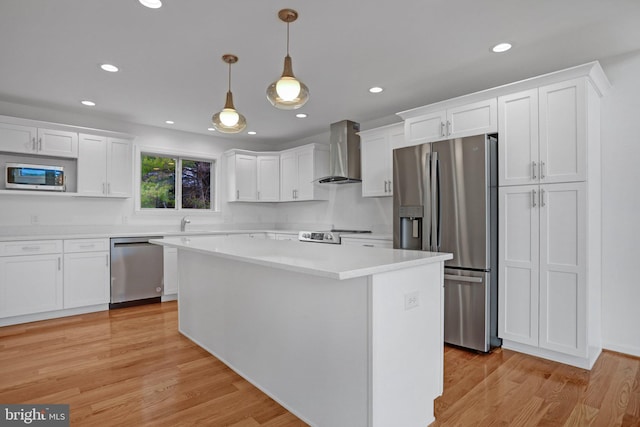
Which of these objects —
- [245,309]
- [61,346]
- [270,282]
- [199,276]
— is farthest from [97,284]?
[270,282]

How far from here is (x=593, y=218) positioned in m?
2.68

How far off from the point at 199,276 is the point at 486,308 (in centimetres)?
252

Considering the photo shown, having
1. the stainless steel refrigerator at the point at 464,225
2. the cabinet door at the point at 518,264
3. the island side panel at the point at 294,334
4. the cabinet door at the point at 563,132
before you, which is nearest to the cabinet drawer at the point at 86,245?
the island side panel at the point at 294,334

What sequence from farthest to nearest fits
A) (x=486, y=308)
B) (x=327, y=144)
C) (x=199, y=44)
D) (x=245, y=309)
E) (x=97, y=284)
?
(x=327, y=144) → (x=97, y=284) → (x=486, y=308) → (x=199, y=44) → (x=245, y=309)

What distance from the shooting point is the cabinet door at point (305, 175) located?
533 centimetres

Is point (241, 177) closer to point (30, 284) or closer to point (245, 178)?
point (245, 178)

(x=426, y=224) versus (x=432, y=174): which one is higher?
(x=432, y=174)

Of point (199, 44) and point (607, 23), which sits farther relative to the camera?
point (199, 44)

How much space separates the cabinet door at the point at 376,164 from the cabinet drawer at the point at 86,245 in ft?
10.9

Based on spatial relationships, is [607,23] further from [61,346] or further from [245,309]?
[61,346]

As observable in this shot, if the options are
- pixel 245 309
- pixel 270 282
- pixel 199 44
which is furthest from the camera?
pixel 199 44

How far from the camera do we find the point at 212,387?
2342mm

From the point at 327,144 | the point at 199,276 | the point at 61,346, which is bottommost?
the point at 61,346

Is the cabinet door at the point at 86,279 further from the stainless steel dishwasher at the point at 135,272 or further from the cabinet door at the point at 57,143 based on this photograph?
the cabinet door at the point at 57,143
